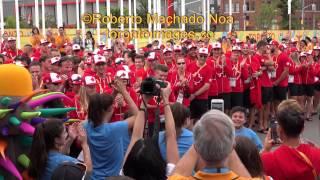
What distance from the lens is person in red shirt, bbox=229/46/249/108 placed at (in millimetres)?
12438

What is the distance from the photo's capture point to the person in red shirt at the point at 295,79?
14.4m

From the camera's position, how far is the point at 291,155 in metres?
4.27

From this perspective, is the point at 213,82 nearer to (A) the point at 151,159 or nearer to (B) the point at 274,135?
(B) the point at 274,135

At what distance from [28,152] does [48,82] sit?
167 inches

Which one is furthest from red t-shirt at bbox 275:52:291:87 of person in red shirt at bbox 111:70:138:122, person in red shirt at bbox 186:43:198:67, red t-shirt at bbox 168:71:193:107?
person in red shirt at bbox 111:70:138:122

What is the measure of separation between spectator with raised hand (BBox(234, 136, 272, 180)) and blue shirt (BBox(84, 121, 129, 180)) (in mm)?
1666

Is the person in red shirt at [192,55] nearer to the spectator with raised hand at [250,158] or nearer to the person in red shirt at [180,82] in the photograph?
the person in red shirt at [180,82]

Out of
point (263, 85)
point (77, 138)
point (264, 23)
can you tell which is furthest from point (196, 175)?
point (264, 23)

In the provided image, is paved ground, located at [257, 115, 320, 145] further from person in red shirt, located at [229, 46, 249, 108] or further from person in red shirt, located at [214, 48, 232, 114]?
person in red shirt, located at [214, 48, 232, 114]

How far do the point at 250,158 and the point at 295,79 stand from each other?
11097 millimetres

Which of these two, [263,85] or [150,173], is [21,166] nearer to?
[150,173]

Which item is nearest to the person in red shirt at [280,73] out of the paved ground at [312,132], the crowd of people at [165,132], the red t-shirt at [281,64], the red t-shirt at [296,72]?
the red t-shirt at [281,64]

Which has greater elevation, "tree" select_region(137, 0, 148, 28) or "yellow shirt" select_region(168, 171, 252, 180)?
"tree" select_region(137, 0, 148, 28)

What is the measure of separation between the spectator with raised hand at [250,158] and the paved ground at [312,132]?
26.6 feet
